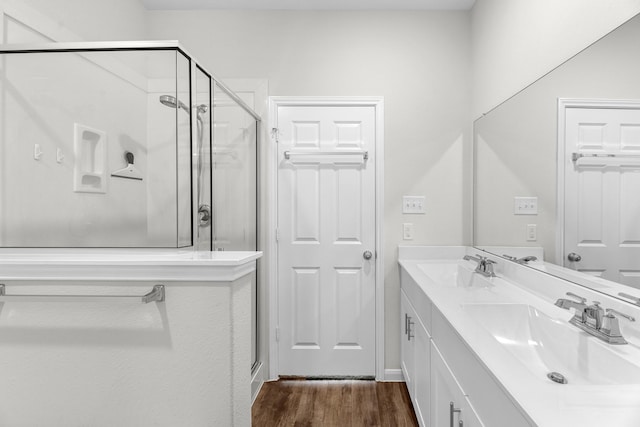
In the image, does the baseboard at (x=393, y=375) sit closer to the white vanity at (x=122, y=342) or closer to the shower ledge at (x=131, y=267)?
the white vanity at (x=122, y=342)

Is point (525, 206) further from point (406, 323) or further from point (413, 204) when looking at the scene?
point (406, 323)

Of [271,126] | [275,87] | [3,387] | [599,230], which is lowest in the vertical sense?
[3,387]

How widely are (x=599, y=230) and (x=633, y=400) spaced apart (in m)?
0.75

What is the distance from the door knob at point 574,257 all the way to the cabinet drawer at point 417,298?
610mm

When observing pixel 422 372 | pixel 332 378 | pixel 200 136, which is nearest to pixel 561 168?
pixel 422 372

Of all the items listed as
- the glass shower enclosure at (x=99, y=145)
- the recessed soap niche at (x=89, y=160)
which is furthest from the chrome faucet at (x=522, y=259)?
the recessed soap niche at (x=89, y=160)

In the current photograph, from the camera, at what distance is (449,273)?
7.82 feet

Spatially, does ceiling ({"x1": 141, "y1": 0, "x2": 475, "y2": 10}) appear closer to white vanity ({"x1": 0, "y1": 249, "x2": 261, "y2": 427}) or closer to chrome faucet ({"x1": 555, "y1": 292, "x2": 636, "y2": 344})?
white vanity ({"x1": 0, "y1": 249, "x2": 261, "y2": 427})

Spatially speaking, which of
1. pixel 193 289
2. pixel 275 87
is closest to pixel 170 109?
pixel 193 289

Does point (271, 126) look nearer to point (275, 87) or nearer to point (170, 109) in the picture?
point (275, 87)

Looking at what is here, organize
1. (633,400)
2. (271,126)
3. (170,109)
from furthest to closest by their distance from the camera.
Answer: (271,126)
(170,109)
(633,400)

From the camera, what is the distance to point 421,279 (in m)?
1.92

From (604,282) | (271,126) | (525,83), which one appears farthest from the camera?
(271,126)

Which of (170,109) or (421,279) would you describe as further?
(421,279)
